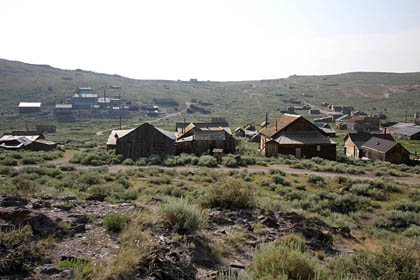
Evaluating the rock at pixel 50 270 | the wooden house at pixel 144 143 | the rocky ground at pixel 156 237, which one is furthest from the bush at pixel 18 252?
the wooden house at pixel 144 143

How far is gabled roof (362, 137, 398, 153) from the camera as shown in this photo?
34.4 metres

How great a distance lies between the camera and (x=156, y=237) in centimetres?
622

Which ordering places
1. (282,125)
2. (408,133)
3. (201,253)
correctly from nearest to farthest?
1. (201,253)
2. (282,125)
3. (408,133)

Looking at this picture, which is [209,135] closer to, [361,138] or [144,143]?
[144,143]

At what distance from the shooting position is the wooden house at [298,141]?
110ft

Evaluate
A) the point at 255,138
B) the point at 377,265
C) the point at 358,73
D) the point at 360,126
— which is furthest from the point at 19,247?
the point at 358,73

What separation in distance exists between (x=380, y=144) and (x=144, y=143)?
28.3m

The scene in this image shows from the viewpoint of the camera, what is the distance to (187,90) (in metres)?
149

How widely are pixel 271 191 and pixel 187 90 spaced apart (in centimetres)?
13385

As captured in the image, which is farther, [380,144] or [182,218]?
[380,144]

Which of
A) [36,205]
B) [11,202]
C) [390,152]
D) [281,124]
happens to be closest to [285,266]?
[36,205]

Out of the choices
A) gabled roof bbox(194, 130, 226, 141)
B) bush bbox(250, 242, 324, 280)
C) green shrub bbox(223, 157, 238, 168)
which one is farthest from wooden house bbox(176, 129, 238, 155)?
bush bbox(250, 242, 324, 280)

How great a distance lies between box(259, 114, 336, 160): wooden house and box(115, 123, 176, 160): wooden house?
38.0ft

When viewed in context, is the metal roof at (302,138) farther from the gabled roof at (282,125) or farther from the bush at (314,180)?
the bush at (314,180)
